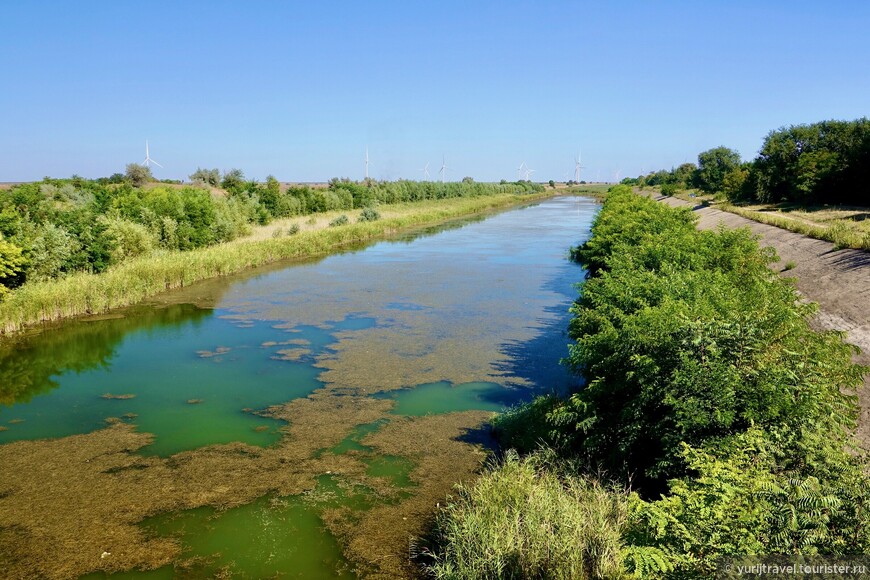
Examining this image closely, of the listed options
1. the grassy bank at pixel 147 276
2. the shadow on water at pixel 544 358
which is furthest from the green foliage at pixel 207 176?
the shadow on water at pixel 544 358

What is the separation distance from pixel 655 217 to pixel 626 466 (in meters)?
15.6

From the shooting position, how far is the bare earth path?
38.8ft

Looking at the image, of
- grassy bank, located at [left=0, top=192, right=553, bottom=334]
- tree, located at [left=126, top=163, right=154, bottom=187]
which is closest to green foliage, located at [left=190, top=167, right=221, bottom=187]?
tree, located at [left=126, top=163, right=154, bottom=187]

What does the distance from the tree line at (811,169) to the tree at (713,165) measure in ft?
54.5

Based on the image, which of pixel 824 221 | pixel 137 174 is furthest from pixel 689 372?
pixel 137 174

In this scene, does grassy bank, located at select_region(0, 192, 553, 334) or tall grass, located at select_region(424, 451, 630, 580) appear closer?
tall grass, located at select_region(424, 451, 630, 580)

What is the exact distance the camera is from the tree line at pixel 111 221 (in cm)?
2033

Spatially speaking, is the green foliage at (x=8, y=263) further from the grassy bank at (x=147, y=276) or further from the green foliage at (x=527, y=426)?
the green foliage at (x=527, y=426)

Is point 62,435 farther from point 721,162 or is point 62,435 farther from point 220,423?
point 721,162

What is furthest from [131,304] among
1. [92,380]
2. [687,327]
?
[687,327]

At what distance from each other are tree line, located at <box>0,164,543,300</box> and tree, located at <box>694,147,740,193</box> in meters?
45.2

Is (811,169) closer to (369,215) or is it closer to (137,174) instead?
(369,215)

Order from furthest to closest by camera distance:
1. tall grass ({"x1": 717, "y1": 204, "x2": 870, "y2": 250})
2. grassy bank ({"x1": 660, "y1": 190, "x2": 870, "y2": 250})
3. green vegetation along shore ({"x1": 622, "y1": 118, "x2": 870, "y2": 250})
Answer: green vegetation along shore ({"x1": 622, "y1": 118, "x2": 870, "y2": 250})
grassy bank ({"x1": 660, "y1": 190, "x2": 870, "y2": 250})
tall grass ({"x1": 717, "y1": 204, "x2": 870, "y2": 250})

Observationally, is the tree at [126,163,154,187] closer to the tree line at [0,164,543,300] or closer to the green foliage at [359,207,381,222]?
the tree line at [0,164,543,300]
